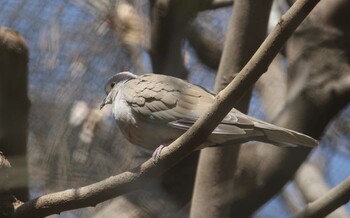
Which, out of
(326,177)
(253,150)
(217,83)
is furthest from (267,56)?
(326,177)

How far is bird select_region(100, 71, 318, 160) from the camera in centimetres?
248

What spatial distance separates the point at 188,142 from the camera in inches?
81.0

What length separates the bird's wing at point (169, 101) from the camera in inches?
102

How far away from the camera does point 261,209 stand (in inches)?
126

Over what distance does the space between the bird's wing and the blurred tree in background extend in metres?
0.30

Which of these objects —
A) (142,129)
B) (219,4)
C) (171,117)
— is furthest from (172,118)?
(219,4)

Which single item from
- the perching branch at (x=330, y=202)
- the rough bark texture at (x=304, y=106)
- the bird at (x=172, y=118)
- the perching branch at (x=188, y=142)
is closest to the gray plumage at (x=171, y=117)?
the bird at (x=172, y=118)

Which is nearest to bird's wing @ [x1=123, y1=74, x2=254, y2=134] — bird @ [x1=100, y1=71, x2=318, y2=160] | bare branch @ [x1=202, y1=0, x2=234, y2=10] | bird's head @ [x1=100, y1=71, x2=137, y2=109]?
bird @ [x1=100, y1=71, x2=318, y2=160]

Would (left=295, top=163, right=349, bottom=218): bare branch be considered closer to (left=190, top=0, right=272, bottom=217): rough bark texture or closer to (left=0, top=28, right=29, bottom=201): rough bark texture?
(left=190, top=0, right=272, bottom=217): rough bark texture

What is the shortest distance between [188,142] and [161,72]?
1.49 m

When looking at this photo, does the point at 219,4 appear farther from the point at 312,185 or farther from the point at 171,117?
the point at 171,117

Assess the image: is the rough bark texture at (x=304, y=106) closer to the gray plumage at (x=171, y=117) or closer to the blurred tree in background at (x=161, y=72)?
the blurred tree in background at (x=161, y=72)

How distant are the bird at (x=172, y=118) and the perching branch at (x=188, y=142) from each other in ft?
1.16

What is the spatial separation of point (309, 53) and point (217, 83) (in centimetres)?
51
